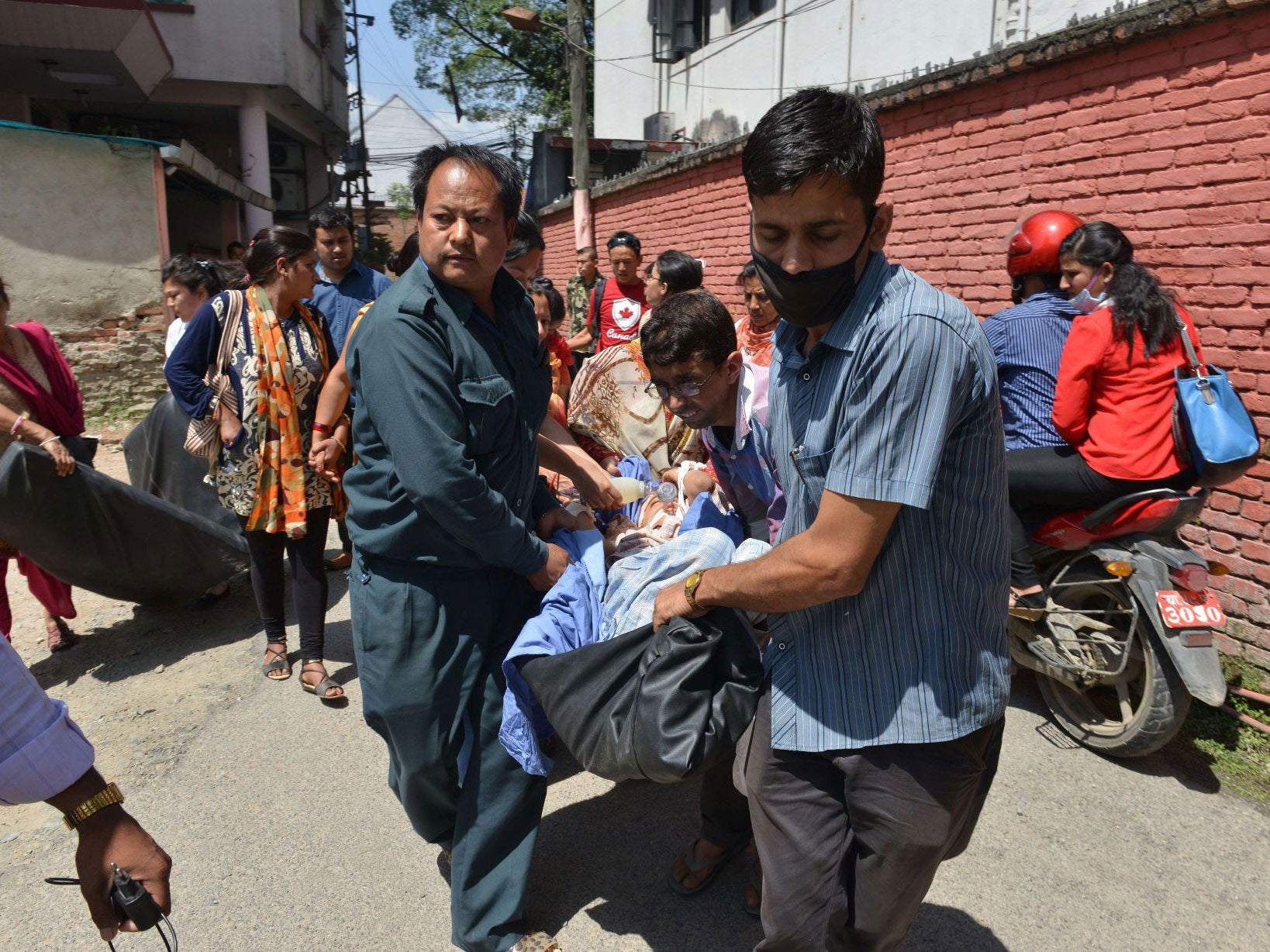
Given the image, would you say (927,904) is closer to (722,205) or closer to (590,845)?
(590,845)

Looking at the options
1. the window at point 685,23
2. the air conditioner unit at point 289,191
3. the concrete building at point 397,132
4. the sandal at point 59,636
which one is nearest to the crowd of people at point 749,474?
the sandal at point 59,636

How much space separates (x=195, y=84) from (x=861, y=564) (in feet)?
56.7

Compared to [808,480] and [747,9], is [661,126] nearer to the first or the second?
[747,9]

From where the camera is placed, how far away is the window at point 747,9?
11770 mm

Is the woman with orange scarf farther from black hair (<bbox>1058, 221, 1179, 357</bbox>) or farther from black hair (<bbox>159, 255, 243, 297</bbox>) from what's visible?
black hair (<bbox>1058, 221, 1179, 357</bbox>)

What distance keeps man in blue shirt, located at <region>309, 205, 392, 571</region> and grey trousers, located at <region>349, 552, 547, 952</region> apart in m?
2.50

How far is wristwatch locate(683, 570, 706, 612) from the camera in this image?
5.74 ft

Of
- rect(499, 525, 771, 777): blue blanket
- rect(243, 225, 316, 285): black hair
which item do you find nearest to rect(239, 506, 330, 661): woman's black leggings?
rect(243, 225, 316, 285): black hair

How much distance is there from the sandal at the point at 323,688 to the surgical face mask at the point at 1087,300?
3540 millimetres

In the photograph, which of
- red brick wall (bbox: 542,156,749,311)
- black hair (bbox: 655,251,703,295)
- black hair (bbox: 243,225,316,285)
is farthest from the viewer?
red brick wall (bbox: 542,156,749,311)

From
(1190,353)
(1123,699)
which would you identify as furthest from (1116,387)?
(1123,699)

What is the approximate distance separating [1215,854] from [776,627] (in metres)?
2.07

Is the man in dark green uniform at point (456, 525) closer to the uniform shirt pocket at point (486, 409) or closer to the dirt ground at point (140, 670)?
the uniform shirt pocket at point (486, 409)

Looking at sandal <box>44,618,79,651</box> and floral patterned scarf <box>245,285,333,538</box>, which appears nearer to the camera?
floral patterned scarf <box>245,285,333,538</box>
